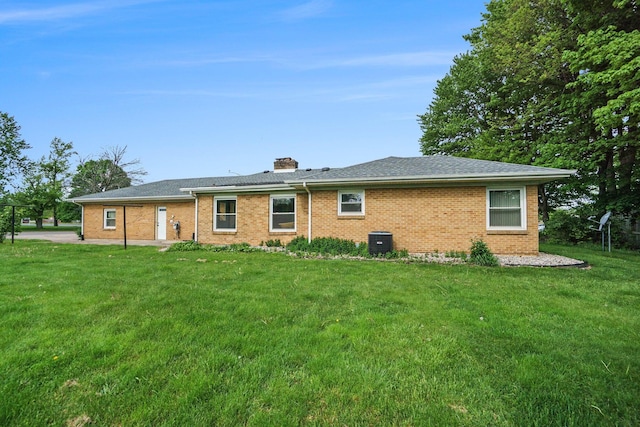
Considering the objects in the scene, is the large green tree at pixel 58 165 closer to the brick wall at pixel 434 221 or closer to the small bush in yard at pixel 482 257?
the brick wall at pixel 434 221

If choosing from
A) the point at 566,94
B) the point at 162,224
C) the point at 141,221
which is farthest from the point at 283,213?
the point at 566,94

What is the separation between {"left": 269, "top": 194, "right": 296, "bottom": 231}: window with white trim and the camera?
12867 millimetres

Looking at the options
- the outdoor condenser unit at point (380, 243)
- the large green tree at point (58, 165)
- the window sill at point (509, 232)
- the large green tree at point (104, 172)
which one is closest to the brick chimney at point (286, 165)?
the outdoor condenser unit at point (380, 243)

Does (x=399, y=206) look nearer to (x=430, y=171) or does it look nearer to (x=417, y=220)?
(x=417, y=220)

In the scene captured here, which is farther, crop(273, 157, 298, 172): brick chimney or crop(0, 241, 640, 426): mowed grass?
crop(273, 157, 298, 172): brick chimney

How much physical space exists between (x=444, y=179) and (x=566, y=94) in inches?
442

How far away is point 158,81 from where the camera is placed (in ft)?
44.5

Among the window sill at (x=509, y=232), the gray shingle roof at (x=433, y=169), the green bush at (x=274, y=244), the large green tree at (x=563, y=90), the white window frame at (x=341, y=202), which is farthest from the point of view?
the green bush at (x=274, y=244)

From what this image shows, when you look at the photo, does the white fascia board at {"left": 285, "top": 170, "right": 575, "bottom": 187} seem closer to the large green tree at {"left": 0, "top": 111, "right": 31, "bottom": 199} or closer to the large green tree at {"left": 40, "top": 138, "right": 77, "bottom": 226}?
the large green tree at {"left": 40, "top": 138, "right": 77, "bottom": 226}

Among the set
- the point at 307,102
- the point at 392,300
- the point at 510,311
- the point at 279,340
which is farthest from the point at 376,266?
the point at 307,102

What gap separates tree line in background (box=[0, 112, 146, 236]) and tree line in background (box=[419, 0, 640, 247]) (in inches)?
1627

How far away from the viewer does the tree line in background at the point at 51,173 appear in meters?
33.9

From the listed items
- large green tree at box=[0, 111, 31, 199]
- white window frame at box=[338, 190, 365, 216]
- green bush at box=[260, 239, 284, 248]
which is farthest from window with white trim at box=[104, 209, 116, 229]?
large green tree at box=[0, 111, 31, 199]

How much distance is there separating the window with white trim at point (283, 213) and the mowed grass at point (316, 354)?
7.40 m
